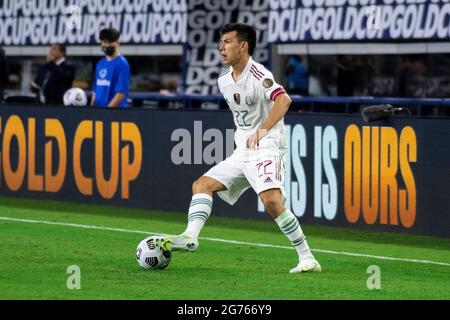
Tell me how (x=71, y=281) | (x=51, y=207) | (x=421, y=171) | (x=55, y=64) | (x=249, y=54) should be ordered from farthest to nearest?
(x=55, y=64) → (x=51, y=207) → (x=421, y=171) → (x=249, y=54) → (x=71, y=281)

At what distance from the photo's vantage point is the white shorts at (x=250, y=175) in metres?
11.1

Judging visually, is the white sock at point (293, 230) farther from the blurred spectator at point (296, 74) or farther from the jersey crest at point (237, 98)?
the blurred spectator at point (296, 74)

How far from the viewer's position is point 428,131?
554 inches

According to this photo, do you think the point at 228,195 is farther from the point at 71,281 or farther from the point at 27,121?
the point at 27,121

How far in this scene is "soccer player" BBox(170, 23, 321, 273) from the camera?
11.0 m

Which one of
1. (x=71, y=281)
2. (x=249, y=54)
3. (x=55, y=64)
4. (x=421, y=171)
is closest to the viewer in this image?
(x=71, y=281)

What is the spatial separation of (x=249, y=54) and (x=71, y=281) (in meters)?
2.53

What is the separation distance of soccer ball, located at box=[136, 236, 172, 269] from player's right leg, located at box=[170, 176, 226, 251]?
8cm

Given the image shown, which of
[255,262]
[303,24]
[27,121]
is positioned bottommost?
[255,262]

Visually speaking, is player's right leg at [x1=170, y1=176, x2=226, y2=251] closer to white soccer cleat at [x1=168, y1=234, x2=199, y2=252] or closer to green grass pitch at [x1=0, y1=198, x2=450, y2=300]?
white soccer cleat at [x1=168, y1=234, x2=199, y2=252]

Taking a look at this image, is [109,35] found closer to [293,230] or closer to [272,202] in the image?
[272,202]

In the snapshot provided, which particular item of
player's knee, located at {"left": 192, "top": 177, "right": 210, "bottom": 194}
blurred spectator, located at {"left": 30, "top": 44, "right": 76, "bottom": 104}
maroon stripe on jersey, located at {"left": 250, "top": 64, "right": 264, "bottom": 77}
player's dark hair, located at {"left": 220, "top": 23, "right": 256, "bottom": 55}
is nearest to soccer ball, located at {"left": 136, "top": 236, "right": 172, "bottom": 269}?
player's knee, located at {"left": 192, "top": 177, "right": 210, "bottom": 194}

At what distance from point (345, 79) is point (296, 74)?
2.58 feet

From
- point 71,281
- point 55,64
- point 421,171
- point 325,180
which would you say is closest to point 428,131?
point 421,171
